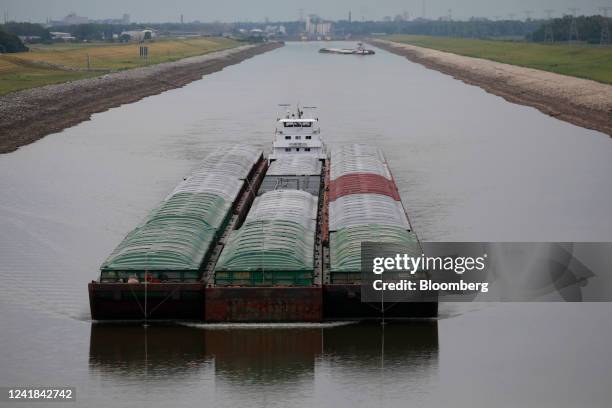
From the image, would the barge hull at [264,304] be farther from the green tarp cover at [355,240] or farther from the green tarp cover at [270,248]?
the green tarp cover at [355,240]

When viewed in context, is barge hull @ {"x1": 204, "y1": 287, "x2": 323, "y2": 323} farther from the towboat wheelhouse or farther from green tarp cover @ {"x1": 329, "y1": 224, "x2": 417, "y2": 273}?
the towboat wheelhouse

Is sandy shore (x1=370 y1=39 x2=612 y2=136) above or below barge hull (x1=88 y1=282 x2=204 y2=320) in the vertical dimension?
above

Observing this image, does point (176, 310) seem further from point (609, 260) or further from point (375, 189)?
point (609, 260)

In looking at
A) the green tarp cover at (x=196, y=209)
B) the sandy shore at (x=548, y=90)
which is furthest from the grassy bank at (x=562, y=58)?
the green tarp cover at (x=196, y=209)

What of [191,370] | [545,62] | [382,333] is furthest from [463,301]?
[545,62]

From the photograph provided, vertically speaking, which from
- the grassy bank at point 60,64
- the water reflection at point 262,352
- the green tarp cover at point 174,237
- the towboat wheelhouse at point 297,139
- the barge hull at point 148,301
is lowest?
the water reflection at point 262,352

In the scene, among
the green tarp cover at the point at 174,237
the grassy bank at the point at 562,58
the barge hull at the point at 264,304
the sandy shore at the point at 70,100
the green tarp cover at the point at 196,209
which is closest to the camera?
the barge hull at the point at 264,304

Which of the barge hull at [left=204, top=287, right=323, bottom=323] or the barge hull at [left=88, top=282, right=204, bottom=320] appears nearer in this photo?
the barge hull at [left=204, top=287, right=323, bottom=323]

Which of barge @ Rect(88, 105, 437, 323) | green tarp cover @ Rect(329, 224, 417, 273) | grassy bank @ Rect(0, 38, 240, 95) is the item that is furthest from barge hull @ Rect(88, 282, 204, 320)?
grassy bank @ Rect(0, 38, 240, 95)
